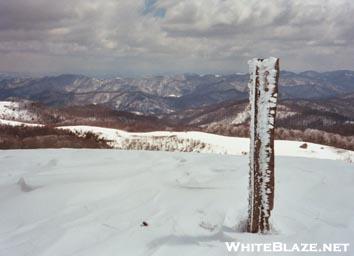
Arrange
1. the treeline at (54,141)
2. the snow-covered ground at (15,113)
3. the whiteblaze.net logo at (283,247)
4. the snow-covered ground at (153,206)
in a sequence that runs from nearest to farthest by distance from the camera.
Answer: the whiteblaze.net logo at (283,247) < the snow-covered ground at (153,206) < the treeline at (54,141) < the snow-covered ground at (15,113)

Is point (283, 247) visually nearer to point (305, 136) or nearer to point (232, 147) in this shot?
point (232, 147)

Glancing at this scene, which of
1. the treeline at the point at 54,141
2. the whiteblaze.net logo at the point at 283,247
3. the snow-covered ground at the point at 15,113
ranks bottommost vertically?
the whiteblaze.net logo at the point at 283,247

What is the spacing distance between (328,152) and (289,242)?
4187cm

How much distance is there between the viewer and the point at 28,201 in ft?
23.4

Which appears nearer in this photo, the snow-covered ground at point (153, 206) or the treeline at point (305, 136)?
the snow-covered ground at point (153, 206)

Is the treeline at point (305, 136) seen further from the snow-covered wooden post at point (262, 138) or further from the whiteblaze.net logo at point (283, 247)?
the whiteblaze.net logo at point (283, 247)

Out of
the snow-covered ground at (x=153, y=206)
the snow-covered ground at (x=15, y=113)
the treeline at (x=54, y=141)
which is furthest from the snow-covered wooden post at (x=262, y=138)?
the snow-covered ground at (x=15, y=113)

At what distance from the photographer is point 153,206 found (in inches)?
265

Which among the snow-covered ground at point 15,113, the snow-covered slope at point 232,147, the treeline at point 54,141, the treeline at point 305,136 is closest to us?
the treeline at point 54,141

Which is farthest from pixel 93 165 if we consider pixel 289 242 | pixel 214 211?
pixel 289 242

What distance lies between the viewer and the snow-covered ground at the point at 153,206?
511 cm

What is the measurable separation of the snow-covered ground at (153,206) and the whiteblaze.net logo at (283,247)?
0.10 m

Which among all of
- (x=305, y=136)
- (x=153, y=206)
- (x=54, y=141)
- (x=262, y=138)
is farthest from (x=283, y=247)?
(x=305, y=136)

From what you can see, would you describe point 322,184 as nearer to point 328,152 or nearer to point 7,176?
point 7,176
